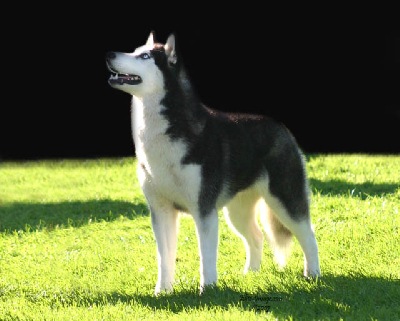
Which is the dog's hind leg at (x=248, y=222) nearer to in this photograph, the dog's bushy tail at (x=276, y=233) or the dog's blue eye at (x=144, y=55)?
the dog's bushy tail at (x=276, y=233)

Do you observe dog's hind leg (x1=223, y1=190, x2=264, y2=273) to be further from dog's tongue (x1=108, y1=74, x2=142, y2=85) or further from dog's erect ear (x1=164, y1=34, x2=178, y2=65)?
dog's tongue (x1=108, y1=74, x2=142, y2=85)

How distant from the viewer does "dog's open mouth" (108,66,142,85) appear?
556cm

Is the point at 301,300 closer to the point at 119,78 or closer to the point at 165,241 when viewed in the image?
the point at 165,241

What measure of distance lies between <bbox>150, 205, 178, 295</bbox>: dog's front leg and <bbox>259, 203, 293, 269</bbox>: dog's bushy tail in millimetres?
792

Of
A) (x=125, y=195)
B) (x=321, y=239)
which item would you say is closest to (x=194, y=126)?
(x=321, y=239)

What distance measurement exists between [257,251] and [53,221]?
381cm

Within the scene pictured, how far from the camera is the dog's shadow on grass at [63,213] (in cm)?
982

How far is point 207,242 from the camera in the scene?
5.88m

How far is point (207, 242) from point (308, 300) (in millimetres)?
805

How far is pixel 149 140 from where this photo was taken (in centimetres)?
575

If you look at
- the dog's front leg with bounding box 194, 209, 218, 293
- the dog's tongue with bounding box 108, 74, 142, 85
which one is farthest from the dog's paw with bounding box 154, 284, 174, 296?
the dog's tongue with bounding box 108, 74, 142, 85

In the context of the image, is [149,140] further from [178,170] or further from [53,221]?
[53,221]

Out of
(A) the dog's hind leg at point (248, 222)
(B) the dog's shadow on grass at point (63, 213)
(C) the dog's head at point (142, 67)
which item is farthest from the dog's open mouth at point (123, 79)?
(B) the dog's shadow on grass at point (63, 213)

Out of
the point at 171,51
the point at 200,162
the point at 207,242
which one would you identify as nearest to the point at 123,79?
the point at 171,51
